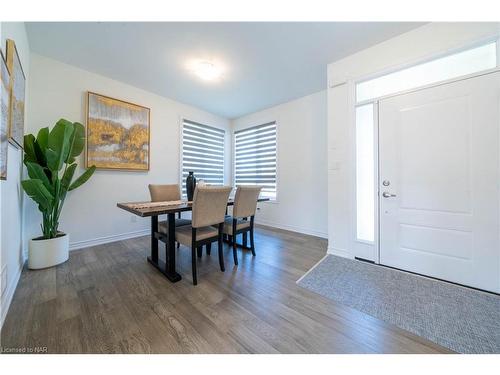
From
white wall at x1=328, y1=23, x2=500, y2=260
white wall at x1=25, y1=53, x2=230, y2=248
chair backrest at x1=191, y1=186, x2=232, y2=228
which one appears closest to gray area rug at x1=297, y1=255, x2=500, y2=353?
white wall at x1=328, y1=23, x2=500, y2=260

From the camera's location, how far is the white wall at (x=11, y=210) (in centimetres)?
140

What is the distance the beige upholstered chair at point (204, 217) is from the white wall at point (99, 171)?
5.48 feet

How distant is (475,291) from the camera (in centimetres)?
167

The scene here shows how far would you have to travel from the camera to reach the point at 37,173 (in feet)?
6.31

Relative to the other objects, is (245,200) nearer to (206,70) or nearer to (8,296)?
(206,70)

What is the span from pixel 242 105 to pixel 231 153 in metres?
1.29

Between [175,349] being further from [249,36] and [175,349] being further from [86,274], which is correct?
[249,36]

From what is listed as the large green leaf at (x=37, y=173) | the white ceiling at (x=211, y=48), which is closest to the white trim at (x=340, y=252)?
the white ceiling at (x=211, y=48)

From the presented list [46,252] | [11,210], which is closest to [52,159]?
[11,210]

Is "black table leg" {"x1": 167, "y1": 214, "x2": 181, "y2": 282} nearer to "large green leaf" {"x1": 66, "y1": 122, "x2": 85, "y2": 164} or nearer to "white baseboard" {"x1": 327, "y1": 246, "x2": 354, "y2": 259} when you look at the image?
"large green leaf" {"x1": 66, "y1": 122, "x2": 85, "y2": 164}

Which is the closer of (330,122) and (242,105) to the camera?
(330,122)

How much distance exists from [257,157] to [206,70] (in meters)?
2.17
